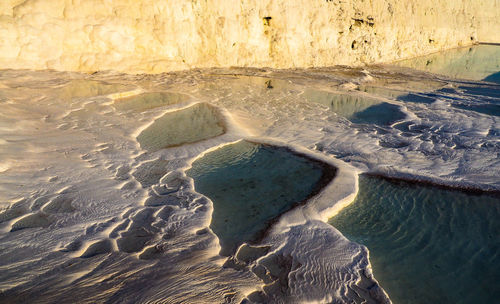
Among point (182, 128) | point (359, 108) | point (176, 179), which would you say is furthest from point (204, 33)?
point (176, 179)

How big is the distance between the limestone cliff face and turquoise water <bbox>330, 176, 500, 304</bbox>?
6.09m

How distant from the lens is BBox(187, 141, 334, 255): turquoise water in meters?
2.52

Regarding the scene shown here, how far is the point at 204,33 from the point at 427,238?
7.16 meters

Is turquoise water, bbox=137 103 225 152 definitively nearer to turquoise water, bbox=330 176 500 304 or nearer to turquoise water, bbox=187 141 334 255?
turquoise water, bbox=187 141 334 255

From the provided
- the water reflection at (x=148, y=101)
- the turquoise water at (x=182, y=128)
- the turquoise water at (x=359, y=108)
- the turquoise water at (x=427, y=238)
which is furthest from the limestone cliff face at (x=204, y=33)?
the turquoise water at (x=427, y=238)

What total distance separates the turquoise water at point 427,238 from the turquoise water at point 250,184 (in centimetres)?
49

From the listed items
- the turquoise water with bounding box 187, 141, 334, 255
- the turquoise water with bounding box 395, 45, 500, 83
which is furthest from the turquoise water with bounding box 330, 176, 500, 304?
the turquoise water with bounding box 395, 45, 500, 83

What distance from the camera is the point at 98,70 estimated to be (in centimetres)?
696

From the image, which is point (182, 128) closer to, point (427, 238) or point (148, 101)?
point (148, 101)

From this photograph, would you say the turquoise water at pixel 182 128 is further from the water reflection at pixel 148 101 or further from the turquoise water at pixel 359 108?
the turquoise water at pixel 359 108

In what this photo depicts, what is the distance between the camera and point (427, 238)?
2.50m

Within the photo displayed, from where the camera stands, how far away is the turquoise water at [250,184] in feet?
8.25

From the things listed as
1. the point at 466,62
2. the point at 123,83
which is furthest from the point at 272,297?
the point at 466,62

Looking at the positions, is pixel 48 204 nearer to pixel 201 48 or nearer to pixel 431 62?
pixel 201 48
